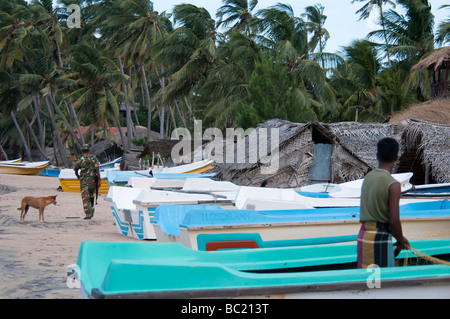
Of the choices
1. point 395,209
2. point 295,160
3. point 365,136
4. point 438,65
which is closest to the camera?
point 395,209

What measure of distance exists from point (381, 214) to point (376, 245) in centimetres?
27

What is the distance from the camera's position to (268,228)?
625cm

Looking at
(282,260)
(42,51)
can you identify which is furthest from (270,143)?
(42,51)

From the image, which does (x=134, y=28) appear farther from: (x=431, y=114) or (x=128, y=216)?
(x=128, y=216)

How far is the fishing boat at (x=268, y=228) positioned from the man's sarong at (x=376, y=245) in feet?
7.08

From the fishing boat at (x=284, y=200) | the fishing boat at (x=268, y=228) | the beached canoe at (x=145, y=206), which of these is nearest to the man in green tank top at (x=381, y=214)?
the fishing boat at (x=268, y=228)

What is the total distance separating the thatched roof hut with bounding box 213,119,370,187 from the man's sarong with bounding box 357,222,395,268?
10345 millimetres

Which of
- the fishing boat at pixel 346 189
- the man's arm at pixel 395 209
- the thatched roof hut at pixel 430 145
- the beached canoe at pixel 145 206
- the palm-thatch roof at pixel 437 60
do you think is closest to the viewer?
the man's arm at pixel 395 209

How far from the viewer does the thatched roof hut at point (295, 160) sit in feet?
48.1

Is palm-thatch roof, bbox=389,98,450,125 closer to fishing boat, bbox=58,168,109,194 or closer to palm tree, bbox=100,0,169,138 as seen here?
fishing boat, bbox=58,168,109,194

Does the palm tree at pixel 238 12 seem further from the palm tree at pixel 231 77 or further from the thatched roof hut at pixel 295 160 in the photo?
the thatched roof hut at pixel 295 160

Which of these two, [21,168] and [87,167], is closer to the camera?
[87,167]

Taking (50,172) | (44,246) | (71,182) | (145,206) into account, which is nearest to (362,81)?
(71,182)

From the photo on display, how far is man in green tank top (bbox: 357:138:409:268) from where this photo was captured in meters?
3.83
